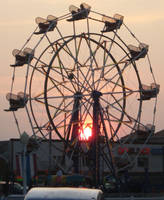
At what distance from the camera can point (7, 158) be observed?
8069 centimetres

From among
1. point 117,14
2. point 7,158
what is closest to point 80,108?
point 117,14

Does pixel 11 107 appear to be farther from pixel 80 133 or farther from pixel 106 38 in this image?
pixel 106 38

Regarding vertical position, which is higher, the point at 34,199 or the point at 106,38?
the point at 106,38

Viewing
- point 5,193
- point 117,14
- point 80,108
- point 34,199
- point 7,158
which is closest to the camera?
point 34,199

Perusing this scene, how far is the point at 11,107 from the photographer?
5162cm

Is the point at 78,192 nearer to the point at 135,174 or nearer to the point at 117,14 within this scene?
the point at 117,14

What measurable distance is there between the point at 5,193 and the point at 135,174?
154 ft

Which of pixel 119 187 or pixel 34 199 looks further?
pixel 119 187

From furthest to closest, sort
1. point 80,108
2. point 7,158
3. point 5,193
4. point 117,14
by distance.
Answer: point 7,158 → point 117,14 → point 80,108 → point 5,193

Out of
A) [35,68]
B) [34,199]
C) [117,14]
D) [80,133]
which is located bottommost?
[34,199]

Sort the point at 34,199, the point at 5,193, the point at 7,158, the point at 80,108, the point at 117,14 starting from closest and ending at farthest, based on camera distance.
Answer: the point at 34,199
the point at 5,193
the point at 80,108
the point at 117,14
the point at 7,158

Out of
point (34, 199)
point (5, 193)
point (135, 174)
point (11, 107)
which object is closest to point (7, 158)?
point (135, 174)

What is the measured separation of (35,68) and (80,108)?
4.53 metres

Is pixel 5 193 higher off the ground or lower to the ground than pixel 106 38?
lower
